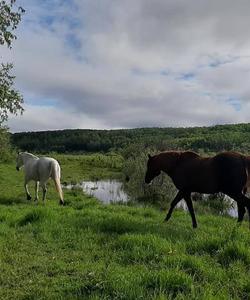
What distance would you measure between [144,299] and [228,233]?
433 centimetres

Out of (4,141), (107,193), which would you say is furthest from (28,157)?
(107,193)

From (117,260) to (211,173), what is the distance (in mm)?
4605

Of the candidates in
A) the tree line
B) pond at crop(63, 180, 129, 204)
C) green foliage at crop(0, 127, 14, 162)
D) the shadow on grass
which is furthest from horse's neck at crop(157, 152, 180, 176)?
the tree line

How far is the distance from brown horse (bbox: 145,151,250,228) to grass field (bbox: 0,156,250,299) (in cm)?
118

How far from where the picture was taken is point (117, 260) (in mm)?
7695

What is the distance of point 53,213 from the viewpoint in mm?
12586

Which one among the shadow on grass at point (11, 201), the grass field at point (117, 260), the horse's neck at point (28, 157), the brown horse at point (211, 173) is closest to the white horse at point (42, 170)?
the horse's neck at point (28, 157)

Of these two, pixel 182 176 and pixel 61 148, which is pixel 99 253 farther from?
pixel 61 148

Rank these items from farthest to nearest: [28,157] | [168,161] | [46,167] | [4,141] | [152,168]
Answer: [4,141] < [28,157] < [46,167] < [152,168] < [168,161]

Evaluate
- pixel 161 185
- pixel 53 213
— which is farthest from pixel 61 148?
pixel 53 213

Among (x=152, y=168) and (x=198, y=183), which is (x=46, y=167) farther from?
(x=198, y=183)

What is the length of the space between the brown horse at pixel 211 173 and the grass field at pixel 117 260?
1.18m

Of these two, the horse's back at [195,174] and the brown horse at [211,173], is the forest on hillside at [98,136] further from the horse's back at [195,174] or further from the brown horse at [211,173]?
the horse's back at [195,174]

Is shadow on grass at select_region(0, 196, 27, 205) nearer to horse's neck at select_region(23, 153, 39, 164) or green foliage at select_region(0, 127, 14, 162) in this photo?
horse's neck at select_region(23, 153, 39, 164)
